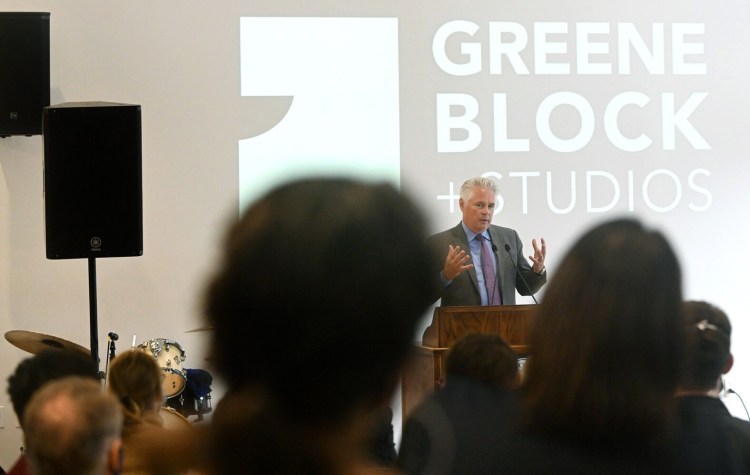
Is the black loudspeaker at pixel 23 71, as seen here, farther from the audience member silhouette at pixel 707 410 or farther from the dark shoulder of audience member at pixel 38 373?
the audience member silhouette at pixel 707 410

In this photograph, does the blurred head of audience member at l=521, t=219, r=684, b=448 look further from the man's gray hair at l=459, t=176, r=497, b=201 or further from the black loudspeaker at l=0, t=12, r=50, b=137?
the black loudspeaker at l=0, t=12, r=50, b=137

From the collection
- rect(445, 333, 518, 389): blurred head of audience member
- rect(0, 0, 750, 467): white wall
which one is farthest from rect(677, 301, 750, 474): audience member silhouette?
rect(0, 0, 750, 467): white wall

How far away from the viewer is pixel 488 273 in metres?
5.41

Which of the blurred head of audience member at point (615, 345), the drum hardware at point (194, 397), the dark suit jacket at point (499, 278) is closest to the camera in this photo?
the blurred head of audience member at point (615, 345)

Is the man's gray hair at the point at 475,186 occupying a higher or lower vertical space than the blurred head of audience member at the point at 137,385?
higher

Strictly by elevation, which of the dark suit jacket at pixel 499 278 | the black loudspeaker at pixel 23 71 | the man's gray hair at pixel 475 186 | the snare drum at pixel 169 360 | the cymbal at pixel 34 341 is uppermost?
the black loudspeaker at pixel 23 71

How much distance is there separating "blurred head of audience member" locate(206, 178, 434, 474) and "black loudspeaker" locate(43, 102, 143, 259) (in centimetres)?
438

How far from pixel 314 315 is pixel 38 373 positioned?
1.87 m

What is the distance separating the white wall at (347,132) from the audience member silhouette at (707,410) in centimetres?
373

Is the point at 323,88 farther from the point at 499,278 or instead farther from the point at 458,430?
the point at 458,430

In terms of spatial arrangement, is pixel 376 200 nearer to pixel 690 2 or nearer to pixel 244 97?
pixel 244 97

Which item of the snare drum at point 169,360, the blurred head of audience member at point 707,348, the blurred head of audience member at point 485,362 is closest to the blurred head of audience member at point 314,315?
the blurred head of audience member at point 707,348

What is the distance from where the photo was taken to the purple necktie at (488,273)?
5.35 m

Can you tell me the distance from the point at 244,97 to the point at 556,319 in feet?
16.7
